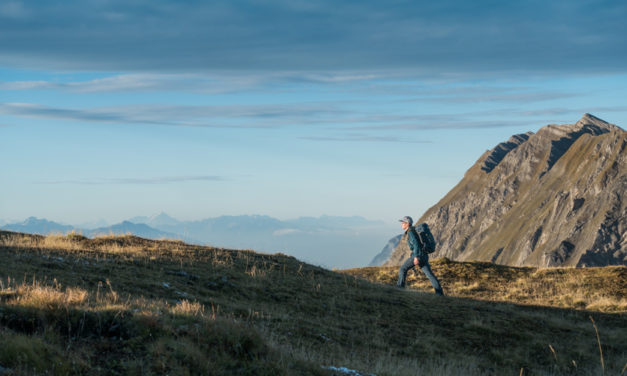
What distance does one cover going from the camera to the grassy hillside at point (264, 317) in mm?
7734

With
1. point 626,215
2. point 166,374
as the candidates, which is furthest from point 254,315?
point 626,215

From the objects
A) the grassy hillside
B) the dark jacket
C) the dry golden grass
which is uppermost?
the dark jacket

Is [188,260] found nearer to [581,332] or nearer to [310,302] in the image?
[310,302]

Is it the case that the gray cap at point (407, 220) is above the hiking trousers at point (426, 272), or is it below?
above

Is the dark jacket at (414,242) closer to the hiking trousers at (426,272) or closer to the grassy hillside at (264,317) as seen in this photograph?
the hiking trousers at (426,272)

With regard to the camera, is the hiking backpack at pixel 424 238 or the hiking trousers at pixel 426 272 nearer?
the hiking trousers at pixel 426 272

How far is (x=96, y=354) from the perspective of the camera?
24.5ft

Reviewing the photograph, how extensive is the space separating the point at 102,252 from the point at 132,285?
537cm

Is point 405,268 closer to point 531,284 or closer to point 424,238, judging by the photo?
point 424,238

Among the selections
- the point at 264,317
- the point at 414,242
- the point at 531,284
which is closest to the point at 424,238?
the point at 414,242

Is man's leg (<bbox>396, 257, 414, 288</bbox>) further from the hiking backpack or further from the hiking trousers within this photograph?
the hiking backpack

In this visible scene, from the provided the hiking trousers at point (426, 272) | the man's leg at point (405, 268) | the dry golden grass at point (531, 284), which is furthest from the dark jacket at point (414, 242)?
the dry golden grass at point (531, 284)

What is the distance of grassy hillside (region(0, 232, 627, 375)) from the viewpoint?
773cm

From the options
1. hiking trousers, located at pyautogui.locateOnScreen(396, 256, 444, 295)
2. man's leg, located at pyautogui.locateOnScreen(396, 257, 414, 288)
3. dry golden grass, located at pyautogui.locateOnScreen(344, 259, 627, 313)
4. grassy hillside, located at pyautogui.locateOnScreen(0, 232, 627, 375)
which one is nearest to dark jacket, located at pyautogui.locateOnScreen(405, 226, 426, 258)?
hiking trousers, located at pyautogui.locateOnScreen(396, 256, 444, 295)
